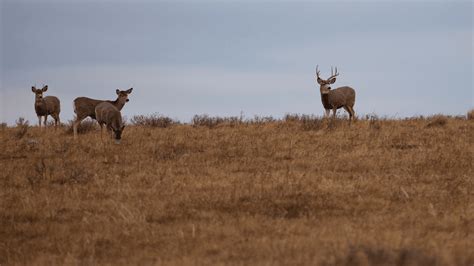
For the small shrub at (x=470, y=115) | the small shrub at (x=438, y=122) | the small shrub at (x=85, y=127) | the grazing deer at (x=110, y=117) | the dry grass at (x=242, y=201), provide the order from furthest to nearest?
the small shrub at (x=470, y=115), the small shrub at (x=85, y=127), the small shrub at (x=438, y=122), the grazing deer at (x=110, y=117), the dry grass at (x=242, y=201)

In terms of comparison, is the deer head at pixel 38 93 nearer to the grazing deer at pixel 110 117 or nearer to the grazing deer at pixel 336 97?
the grazing deer at pixel 110 117

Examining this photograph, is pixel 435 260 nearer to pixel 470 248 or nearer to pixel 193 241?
pixel 470 248

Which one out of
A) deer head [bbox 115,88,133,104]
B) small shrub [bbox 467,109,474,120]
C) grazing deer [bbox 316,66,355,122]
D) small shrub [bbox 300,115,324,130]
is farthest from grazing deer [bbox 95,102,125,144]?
small shrub [bbox 467,109,474,120]

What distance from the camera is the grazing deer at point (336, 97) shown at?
79.6ft

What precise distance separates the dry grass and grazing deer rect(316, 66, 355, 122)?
768 cm

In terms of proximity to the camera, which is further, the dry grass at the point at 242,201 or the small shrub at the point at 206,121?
the small shrub at the point at 206,121

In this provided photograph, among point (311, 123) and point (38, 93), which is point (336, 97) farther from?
point (38, 93)

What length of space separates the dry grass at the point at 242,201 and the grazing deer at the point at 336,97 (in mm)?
7676

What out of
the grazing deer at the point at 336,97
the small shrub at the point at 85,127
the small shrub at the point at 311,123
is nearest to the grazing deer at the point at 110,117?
the small shrub at the point at 85,127

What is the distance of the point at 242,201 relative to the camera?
377 inches

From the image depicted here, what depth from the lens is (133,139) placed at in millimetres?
17453

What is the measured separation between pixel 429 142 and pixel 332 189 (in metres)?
6.04

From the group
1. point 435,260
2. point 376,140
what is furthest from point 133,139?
point 435,260

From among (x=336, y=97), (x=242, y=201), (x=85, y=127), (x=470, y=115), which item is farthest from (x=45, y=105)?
(x=242, y=201)
